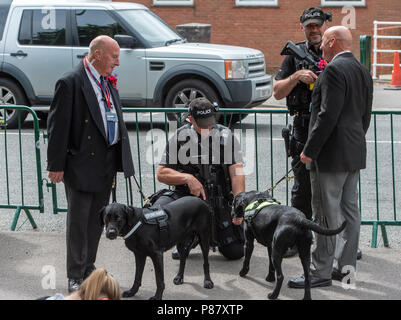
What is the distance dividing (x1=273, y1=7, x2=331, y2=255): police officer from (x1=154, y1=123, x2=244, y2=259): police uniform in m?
0.50

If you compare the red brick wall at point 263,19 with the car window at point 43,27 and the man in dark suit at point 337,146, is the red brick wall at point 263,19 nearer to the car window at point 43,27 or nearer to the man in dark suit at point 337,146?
the car window at point 43,27

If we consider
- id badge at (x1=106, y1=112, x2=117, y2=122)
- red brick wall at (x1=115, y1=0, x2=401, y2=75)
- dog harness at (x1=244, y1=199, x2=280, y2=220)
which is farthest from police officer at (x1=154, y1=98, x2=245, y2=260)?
red brick wall at (x1=115, y1=0, x2=401, y2=75)

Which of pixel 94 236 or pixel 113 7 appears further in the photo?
pixel 113 7

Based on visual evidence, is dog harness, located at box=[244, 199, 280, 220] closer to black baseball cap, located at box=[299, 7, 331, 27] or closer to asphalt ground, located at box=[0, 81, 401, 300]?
asphalt ground, located at box=[0, 81, 401, 300]

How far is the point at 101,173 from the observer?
5.96 meters

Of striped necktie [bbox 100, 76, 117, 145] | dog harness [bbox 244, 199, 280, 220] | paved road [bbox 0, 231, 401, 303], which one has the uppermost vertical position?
striped necktie [bbox 100, 76, 117, 145]

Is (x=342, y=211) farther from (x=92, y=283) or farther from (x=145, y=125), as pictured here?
(x=145, y=125)

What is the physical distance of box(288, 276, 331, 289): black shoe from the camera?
5992 mm

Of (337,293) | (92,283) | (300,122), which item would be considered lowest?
(337,293)

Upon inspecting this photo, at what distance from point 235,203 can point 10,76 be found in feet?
27.4

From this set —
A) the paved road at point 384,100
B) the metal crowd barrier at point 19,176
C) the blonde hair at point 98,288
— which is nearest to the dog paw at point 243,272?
the metal crowd barrier at point 19,176

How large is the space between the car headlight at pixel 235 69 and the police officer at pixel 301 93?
6.19 metres

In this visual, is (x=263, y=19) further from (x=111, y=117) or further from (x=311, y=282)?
(x=311, y=282)

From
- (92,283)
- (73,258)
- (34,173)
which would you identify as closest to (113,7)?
(34,173)
